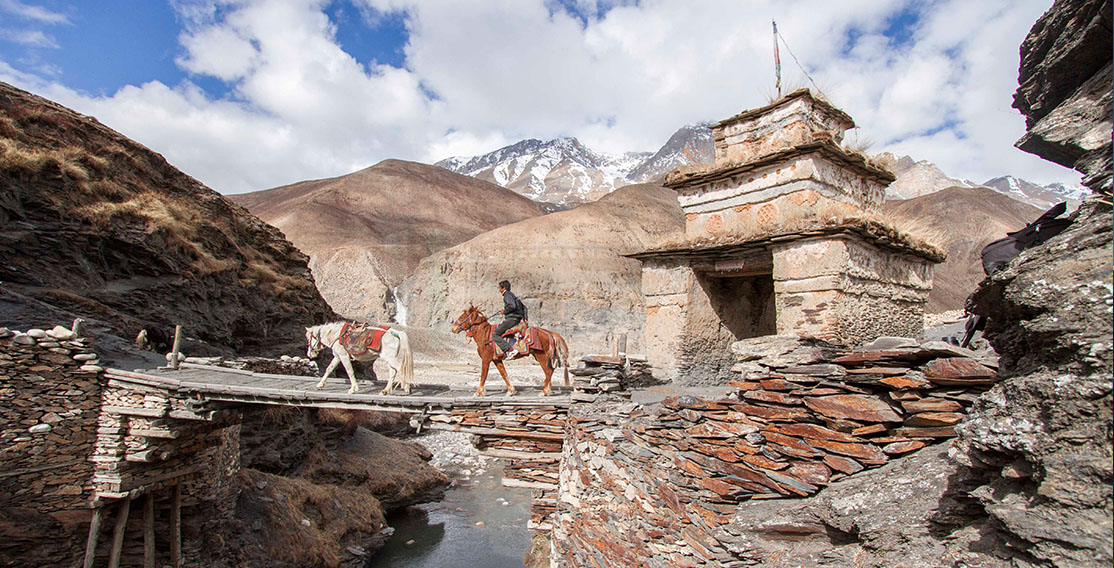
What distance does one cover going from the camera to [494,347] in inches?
350

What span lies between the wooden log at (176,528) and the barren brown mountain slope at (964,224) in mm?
39563

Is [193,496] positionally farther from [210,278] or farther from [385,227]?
[385,227]

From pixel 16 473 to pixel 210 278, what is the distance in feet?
30.8

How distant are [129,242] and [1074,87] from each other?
62.1 feet

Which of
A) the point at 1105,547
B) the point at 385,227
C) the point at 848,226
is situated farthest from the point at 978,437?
the point at 385,227

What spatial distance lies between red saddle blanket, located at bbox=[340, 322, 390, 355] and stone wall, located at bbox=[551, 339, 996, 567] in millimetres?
4695

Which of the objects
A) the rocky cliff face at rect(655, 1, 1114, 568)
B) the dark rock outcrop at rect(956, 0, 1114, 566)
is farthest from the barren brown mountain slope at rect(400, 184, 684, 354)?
the dark rock outcrop at rect(956, 0, 1114, 566)

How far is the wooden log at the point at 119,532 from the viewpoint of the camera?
884cm

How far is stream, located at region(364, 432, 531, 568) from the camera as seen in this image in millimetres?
13766

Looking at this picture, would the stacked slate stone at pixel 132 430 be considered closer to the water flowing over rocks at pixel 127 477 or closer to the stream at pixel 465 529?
the water flowing over rocks at pixel 127 477

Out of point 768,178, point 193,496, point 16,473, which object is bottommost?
point 193,496

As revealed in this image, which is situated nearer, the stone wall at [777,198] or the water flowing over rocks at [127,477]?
the water flowing over rocks at [127,477]

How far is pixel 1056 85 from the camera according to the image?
319 cm

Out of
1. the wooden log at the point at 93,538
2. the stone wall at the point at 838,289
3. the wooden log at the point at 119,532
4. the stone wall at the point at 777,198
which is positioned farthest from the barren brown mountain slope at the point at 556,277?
the wooden log at the point at 93,538
